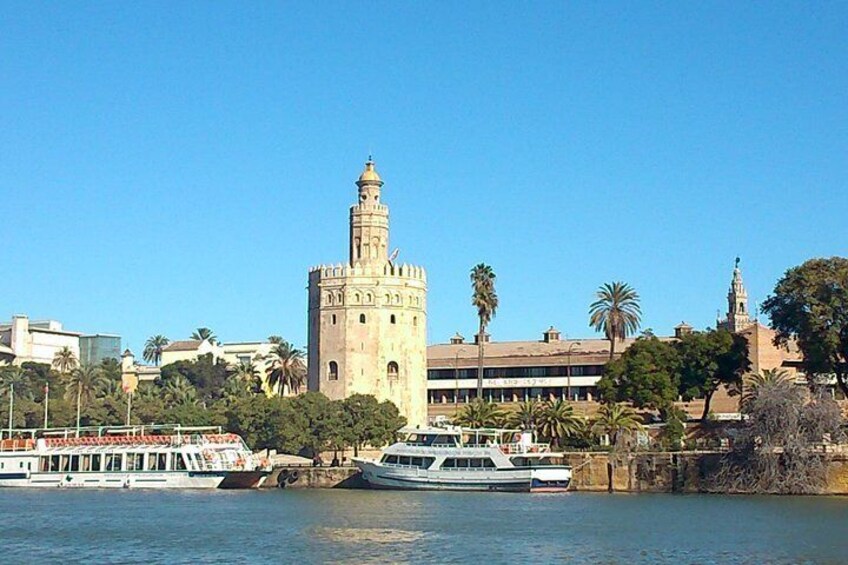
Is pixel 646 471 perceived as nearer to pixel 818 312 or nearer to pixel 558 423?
pixel 558 423

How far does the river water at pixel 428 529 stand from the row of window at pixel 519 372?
32.5m

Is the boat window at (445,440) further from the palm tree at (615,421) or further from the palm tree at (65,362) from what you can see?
the palm tree at (65,362)

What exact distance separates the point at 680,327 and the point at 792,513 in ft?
169

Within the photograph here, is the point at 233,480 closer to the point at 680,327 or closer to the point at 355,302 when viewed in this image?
the point at 355,302

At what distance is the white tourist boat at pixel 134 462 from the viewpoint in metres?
80.4

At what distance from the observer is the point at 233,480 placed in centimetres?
8062

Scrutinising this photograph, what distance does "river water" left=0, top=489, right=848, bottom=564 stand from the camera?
44125 mm

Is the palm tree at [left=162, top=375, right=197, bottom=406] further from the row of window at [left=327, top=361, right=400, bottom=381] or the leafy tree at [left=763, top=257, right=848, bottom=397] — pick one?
the leafy tree at [left=763, top=257, right=848, bottom=397]

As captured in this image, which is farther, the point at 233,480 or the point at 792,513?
the point at 233,480

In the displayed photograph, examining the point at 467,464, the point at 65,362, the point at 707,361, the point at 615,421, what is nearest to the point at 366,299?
the point at 467,464

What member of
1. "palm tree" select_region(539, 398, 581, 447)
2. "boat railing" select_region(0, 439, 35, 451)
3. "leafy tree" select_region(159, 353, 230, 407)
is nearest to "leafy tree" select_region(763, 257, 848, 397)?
"palm tree" select_region(539, 398, 581, 447)

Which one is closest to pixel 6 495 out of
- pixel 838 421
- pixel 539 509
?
pixel 539 509

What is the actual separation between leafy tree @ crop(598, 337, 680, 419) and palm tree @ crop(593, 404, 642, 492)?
6.65ft

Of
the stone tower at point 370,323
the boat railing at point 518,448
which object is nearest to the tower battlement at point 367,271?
the stone tower at point 370,323
